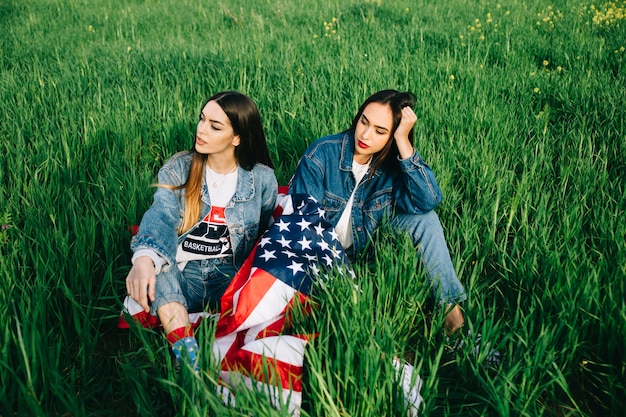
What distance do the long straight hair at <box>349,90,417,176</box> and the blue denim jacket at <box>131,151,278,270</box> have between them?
0.55 meters

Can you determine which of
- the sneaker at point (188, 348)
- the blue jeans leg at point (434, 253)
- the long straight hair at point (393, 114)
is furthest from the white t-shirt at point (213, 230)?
the blue jeans leg at point (434, 253)

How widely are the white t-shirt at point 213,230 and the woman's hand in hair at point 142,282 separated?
371 mm

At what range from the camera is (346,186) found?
7.83 feet

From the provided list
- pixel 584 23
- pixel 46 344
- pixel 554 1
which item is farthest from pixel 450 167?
pixel 554 1

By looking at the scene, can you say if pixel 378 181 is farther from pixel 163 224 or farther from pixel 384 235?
pixel 163 224

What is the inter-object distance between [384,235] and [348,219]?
0.82 feet

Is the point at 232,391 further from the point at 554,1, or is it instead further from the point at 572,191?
the point at 554,1

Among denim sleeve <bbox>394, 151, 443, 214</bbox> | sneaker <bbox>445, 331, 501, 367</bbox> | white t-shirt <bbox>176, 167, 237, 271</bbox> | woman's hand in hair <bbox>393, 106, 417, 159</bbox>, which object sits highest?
woman's hand in hair <bbox>393, 106, 417, 159</bbox>

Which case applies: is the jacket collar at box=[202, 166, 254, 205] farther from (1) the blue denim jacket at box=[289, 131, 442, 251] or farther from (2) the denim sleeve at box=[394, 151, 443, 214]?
(2) the denim sleeve at box=[394, 151, 443, 214]

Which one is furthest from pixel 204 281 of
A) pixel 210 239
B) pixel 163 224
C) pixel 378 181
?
pixel 378 181

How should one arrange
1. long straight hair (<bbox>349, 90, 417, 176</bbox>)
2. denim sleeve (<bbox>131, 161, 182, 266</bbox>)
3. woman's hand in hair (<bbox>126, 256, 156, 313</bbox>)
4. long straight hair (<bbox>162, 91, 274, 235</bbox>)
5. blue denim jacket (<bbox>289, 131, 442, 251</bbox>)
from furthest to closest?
1. blue denim jacket (<bbox>289, 131, 442, 251</bbox>)
2. long straight hair (<bbox>349, 90, 417, 176</bbox>)
3. long straight hair (<bbox>162, 91, 274, 235</bbox>)
4. denim sleeve (<bbox>131, 161, 182, 266</bbox>)
5. woman's hand in hair (<bbox>126, 256, 156, 313</bbox>)

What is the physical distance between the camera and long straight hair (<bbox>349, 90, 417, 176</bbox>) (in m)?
2.19

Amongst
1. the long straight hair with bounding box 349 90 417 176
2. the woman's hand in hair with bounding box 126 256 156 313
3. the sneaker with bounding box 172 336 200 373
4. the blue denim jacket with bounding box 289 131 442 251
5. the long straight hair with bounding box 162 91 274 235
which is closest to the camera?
the sneaker with bounding box 172 336 200 373

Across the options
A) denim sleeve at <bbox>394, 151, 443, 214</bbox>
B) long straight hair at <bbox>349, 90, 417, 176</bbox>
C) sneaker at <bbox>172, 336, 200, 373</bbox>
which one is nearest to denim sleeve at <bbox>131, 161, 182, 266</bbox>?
sneaker at <bbox>172, 336, 200, 373</bbox>
